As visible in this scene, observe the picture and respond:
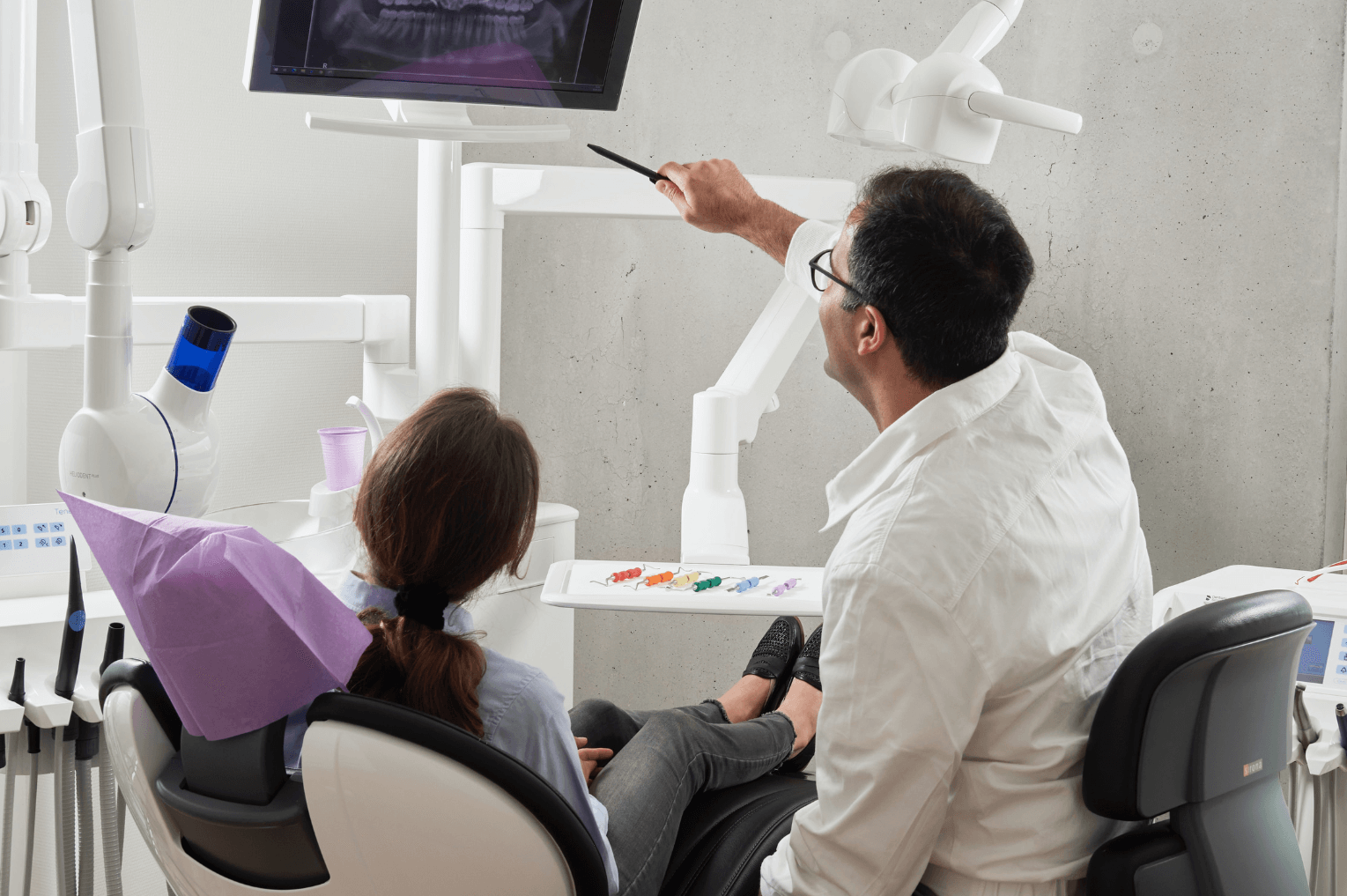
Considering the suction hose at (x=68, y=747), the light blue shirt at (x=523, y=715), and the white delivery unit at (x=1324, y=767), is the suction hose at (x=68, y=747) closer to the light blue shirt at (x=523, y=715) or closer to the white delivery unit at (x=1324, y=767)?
the light blue shirt at (x=523, y=715)

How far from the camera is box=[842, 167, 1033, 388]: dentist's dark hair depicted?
1.20 m

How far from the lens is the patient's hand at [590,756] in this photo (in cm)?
149

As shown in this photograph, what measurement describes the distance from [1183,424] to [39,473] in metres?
2.23

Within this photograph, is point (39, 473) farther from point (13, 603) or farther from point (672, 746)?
point (672, 746)

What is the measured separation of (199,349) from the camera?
1.33 meters

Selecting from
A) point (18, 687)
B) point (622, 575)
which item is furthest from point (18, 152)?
point (622, 575)

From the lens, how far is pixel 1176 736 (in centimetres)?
106

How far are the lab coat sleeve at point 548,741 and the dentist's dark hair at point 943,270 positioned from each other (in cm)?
54

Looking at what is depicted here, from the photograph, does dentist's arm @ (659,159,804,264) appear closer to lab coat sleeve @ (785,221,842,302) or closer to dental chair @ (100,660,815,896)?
lab coat sleeve @ (785,221,842,302)

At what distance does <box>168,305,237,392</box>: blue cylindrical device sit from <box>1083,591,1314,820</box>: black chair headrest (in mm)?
1054

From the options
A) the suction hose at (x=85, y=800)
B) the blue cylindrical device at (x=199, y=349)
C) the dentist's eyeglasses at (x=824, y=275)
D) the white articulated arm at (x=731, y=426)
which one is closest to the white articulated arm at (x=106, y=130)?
the blue cylindrical device at (x=199, y=349)

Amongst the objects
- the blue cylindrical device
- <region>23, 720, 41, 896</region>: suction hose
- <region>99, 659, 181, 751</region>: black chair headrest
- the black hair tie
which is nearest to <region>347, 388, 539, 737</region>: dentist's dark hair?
the black hair tie

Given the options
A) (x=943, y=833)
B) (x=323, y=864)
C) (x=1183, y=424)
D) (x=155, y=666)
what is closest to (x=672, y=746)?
(x=943, y=833)

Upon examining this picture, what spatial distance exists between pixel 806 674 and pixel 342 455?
844mm
